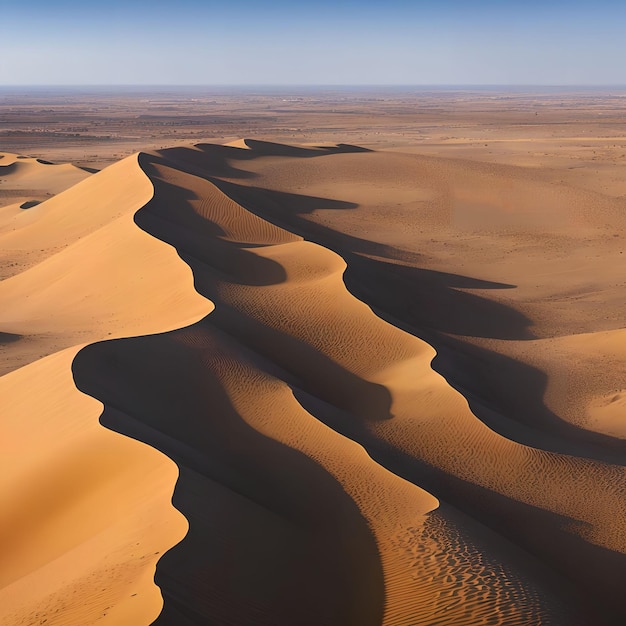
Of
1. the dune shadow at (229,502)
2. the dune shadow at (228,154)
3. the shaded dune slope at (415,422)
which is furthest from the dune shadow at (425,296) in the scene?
the dune shadow at (228,154)

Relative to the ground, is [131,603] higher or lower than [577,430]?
higher

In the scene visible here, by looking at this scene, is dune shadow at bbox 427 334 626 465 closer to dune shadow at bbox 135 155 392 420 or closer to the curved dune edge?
dune shadow at bbox 135 155 392 420

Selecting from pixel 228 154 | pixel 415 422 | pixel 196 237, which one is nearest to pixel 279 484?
pixel 415 422

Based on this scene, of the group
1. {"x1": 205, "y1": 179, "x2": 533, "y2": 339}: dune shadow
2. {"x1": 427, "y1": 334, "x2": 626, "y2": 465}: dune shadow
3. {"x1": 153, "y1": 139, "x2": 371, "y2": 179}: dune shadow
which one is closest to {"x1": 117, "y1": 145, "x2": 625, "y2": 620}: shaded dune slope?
{"x1": 427, "y1": 334, "x2": 626, "y2": 465}: dune shadow

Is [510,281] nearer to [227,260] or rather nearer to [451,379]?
[227,260]

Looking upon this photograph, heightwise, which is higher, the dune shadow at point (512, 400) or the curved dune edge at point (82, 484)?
the curved dune edge at point (82, 484)

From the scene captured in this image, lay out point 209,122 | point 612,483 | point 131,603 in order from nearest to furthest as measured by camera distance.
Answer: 1. point 131,603
2. point 612,483
3. point 209,122

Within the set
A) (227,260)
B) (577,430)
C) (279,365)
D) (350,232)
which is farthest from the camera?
(350,232)

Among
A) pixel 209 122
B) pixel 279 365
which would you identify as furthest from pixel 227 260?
pixel 209 122

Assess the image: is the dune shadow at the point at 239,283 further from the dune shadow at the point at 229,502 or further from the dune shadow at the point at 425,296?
the dune shadow at the point at 425,296
